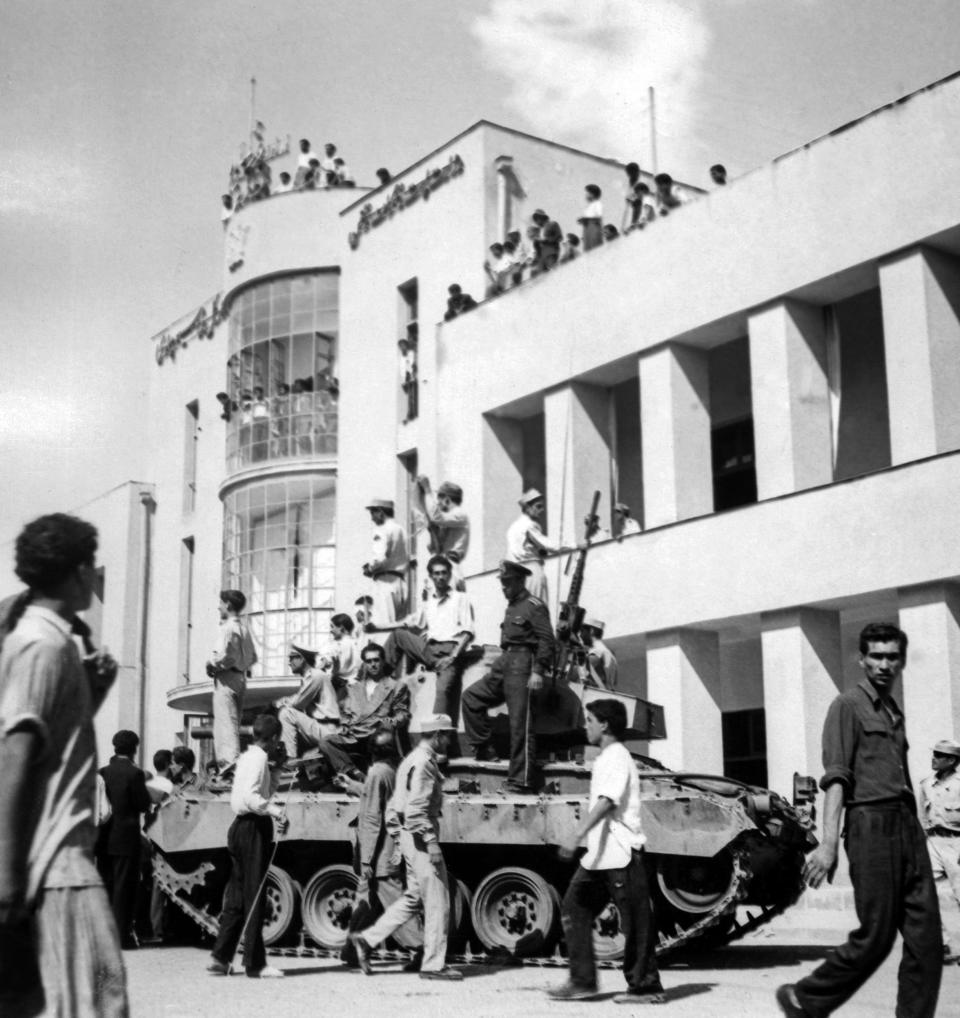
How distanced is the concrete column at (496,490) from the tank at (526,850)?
33.0 ft

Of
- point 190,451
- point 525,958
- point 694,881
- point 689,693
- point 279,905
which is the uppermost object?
point 190,451

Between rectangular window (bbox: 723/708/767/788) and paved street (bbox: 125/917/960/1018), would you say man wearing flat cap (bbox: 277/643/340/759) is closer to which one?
paved street (bbox: 125/917/960/1018)

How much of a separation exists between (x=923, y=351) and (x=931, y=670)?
12.2ft

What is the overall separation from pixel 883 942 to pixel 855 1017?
2.48 metres

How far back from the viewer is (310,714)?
14719 millimetres

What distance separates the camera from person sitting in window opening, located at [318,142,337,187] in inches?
1240

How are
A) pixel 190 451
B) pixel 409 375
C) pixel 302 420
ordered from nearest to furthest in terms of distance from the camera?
1. pixel 409 375
2. pixel 302 420
3. pixel 190 451

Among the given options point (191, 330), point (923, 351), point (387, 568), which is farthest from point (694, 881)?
point (191, 330)

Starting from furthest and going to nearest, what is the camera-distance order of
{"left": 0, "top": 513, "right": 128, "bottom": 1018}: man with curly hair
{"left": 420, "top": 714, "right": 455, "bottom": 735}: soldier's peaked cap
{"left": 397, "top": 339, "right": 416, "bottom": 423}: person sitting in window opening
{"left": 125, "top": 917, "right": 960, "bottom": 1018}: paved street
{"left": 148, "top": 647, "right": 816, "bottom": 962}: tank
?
{"left": 397, "top": 339, "right": 416, "bottom": 423}: person sitting in window opening < {"left": 148, "top": 647, "right": 816, "bottom": 962}: tank < {"left": 420, "top": 714, "right": 455, "bottom": 735}: soldier's peaked cap < {"left": 125, "top": 917, "right": 960, "bottom": 1018}: paved street < {"left": 0, "top": 513, "right": 128, "bottom": 1018}: man with curly hair

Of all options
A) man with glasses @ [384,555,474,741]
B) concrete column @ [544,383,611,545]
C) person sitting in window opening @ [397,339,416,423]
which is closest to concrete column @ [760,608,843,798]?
concrete column @ [544,383,611,545]

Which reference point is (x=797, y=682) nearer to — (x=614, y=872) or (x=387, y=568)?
(x=387, y=568)

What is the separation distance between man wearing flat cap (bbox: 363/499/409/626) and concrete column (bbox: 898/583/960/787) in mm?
6029

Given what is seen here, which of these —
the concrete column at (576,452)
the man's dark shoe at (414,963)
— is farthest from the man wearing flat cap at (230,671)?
the concrete column at (576,452)

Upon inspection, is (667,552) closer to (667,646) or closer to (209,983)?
(667,646)
